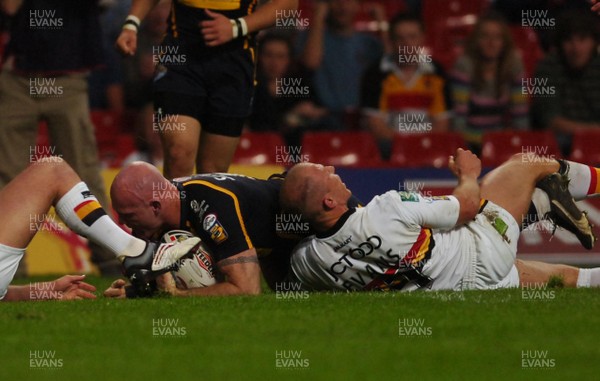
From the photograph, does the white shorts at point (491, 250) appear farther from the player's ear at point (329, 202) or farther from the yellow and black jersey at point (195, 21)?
the yellow and black jersey at point (195, 21)

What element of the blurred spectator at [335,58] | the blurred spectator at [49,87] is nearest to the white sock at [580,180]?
the blurred spectator at [49,87]

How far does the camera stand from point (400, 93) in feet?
42.9

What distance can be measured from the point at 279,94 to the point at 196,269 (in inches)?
235

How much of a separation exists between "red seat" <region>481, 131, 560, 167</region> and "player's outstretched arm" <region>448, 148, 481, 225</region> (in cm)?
530

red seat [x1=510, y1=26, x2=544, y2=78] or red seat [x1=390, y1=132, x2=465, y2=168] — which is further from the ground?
red seat [x1=510, y1=26, x2=544, y2=78]

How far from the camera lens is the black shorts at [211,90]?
9086 mm

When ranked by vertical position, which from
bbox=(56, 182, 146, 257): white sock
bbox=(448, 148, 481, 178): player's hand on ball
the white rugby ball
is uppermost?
bbox=(448, 148, 481, 178): player's hand on ball

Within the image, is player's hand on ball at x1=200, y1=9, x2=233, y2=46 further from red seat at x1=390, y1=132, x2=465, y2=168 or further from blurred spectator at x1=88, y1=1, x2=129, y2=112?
blurred spectator at x1=88, y1=1, x2=129, y2=112

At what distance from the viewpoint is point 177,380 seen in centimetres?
520

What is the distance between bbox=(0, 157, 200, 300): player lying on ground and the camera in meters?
7.16

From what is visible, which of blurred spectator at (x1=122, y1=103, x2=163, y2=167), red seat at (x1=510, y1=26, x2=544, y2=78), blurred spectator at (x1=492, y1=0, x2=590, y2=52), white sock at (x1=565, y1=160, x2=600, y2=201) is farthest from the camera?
red seat at (x1=510, y1=26, x2=544, y2=78)

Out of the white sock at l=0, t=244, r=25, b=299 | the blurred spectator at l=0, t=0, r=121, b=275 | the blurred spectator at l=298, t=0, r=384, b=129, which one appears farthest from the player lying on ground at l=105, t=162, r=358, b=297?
the blurred spectator at l=298, t=0, r=384, b=129

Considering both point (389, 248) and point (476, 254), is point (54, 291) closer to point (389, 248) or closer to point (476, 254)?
point (389, 248)

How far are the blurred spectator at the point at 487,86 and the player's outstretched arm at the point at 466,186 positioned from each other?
5540 mm
